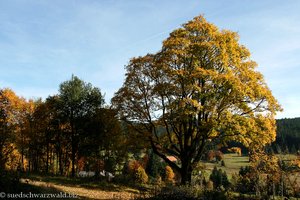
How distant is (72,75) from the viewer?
142ft

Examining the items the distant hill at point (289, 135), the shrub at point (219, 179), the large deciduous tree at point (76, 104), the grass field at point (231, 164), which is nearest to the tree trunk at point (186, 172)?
the large deciduous tree at point (76, 104)

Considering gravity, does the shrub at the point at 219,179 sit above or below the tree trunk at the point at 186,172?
below

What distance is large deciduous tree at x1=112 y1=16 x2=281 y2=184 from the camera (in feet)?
75.4

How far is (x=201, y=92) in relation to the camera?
2370cm

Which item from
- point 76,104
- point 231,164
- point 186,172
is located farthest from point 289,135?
point 186,172

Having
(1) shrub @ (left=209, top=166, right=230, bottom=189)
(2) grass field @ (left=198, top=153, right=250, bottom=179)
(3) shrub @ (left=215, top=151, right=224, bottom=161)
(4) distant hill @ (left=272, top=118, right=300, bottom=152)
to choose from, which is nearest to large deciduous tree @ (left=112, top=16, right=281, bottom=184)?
(3) shrub @ (left=215, top=151, right=224, bottom=161)

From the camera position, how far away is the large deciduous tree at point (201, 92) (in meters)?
23.0

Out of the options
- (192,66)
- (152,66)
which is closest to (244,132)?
(192,66)

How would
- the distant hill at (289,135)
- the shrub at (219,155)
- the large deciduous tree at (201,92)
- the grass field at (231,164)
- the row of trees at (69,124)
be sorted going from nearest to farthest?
the large deciduous tree at (201,92)
the row of trees at (69,124)
the shrub at (219,155)
the grass field at (231,164)
the distant hill at (289,135)

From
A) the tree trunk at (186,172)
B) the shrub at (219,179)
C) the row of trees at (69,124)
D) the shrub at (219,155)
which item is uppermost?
the row of trees at (69,124)

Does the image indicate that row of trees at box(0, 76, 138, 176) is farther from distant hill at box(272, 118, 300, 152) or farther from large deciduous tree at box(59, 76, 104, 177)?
distant hill at box(272, 118, 300, 152)

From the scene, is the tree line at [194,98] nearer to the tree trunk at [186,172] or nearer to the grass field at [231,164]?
the tree trunk at [186,172]

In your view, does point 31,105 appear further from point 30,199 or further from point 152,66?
point 30,199

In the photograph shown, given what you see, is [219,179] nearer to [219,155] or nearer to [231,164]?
[219,155]
